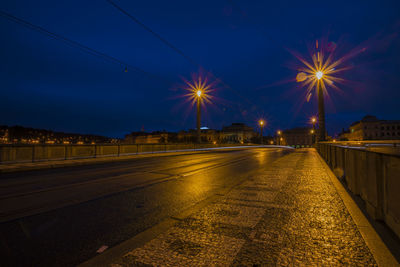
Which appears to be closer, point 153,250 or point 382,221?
point 153,250

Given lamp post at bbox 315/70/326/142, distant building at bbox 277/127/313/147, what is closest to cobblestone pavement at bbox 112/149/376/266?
lamp post at bbox 315/70/326/142

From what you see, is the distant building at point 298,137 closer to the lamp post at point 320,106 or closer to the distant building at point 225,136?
the distant building at point 225,136

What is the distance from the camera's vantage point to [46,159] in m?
15.6

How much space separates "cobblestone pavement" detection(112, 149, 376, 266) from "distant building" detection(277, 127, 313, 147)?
179392 millimetres

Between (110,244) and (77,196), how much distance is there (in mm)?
3245

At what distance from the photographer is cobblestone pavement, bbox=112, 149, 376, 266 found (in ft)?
8.13

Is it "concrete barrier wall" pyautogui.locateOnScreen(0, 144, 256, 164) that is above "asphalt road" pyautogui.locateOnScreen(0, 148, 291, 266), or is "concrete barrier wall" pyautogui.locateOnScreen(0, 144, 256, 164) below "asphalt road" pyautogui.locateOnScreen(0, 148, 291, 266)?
above

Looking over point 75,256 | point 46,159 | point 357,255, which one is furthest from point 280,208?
point 46,159

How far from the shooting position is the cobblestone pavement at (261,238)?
2479 millimetres

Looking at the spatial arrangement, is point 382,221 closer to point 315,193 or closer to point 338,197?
point 338,197

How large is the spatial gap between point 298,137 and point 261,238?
618ft

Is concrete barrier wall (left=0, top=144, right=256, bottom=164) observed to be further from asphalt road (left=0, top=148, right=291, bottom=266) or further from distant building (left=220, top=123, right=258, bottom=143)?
distant building (left=220, top=123, right=258, bottom=143)

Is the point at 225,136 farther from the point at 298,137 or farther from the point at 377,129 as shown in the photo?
the point at 377,129

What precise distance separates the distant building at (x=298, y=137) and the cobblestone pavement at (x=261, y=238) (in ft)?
589
